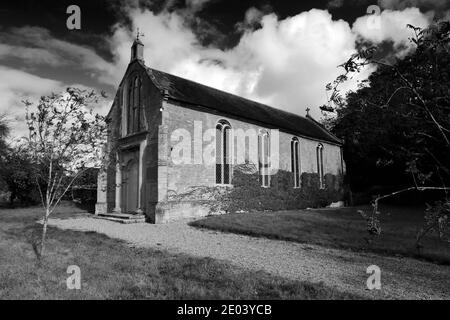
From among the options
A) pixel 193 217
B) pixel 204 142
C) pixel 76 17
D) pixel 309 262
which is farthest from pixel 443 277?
pixel 204 142

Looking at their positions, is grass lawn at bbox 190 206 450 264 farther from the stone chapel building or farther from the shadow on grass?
the shadow on grass

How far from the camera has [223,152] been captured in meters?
18.7

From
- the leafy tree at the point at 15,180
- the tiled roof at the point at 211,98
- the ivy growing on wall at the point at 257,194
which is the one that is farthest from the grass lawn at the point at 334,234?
the leafy tree at the point at 15,180

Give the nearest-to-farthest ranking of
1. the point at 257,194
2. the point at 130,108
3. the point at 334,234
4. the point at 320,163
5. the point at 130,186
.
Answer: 1. the point at 334,234
2. the point at 130,186
3. the point at 130,108
4. the point at 257,194
5. the point at 320,163

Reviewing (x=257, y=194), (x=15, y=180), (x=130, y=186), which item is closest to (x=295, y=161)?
(x=257, y=194)

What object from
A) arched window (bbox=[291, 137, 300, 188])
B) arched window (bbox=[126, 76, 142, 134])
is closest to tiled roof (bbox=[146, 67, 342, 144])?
arched window (bbox=[291, 137, 300, 188])

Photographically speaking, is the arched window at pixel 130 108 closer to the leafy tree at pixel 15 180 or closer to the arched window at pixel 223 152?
the arched window at pixel 223 152

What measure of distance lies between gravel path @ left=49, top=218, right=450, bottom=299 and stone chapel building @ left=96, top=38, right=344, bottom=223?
5.39 meters

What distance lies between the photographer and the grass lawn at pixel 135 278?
474 centimetres

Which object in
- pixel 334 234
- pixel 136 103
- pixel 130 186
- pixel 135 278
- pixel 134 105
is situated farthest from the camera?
pixel 134 105

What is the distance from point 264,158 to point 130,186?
8906 millimetres

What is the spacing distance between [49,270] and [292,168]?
65.6 feet

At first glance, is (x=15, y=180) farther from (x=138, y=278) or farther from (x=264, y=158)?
(x=138, y=278)

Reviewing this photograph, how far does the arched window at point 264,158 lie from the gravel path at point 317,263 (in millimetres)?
10505
